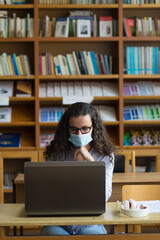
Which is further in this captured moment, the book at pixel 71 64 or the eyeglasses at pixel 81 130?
the book at pixel 71 64

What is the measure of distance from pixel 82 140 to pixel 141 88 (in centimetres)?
234

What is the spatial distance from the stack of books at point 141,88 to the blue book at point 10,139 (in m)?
1.31

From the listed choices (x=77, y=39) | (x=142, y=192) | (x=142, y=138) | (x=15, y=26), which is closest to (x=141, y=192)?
(x=142, y=192)

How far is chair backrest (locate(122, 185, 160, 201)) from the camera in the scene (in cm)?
259

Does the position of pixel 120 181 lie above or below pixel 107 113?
below

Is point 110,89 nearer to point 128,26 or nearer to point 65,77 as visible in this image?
point 65,77

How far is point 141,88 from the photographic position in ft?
15.4

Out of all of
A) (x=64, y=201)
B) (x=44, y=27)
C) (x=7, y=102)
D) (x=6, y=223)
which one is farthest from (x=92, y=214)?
(x=44, y=27)

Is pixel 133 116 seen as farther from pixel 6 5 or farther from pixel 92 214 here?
pixel 92 214

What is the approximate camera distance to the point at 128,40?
15.0 ft

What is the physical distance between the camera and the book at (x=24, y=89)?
4.59 m

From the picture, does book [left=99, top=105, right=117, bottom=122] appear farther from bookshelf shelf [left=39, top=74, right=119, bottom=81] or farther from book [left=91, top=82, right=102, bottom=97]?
bookshelf shelf [left=39, top=74, right=119, bottom=81]

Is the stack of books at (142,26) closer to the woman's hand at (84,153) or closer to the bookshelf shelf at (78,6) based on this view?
the bookshelf shelf at (78,6)

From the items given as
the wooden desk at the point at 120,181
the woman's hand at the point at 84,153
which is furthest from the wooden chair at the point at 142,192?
the wooden desk at the point at 120,181
